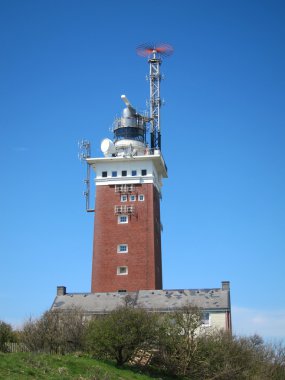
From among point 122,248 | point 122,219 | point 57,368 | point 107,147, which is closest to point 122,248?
point 122,248

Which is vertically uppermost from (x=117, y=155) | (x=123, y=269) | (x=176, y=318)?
(x=117, y=155)

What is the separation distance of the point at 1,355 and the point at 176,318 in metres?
12.6

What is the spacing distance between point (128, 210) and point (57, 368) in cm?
3489

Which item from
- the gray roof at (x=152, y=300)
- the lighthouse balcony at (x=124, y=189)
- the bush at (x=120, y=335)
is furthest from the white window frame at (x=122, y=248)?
the bush at (x=120, y=335)

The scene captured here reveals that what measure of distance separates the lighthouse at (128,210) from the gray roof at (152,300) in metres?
6.31

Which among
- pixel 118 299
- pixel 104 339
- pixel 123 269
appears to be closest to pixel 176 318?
pixel 104 339

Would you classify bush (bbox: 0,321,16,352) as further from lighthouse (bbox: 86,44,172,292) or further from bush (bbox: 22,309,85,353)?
lighthouse (bbox: 86,44,172,292)

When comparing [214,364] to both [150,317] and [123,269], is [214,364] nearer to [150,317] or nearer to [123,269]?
[150,317]

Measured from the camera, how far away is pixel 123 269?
62.4 metres

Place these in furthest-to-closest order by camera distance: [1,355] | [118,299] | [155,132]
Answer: [155,132]
[118,299]
[1,355]

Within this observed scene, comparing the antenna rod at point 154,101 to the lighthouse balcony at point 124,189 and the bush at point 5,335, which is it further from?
the bush at point 5,335

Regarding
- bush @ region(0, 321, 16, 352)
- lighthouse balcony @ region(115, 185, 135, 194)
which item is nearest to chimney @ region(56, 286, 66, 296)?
lighthouse balcony @ region(115, 185, 135, 194)

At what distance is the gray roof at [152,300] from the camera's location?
51.5 meters

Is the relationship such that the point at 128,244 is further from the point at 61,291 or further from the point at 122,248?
the point at 61,291
